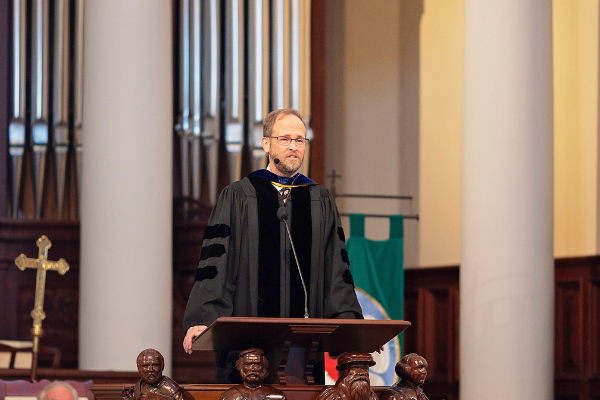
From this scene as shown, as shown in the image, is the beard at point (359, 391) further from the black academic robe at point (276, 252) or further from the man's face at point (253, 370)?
the black academic robe at point (276, 252)

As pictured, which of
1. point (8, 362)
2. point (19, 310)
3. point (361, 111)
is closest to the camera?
point (8, 362)

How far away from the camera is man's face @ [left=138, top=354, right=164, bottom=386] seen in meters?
3.24

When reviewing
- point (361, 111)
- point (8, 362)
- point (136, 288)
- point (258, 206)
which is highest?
point (361, 111)

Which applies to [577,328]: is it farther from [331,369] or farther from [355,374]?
[355,374]

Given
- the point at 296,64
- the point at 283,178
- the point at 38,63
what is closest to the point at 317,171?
the point at 296,64

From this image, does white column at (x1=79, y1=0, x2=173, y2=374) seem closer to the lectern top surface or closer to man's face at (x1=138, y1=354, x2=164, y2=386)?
the lectern top surface

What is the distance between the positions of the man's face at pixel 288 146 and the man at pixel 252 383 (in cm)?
101

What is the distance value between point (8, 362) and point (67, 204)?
1.85 meters

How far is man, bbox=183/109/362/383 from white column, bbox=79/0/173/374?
3024mm

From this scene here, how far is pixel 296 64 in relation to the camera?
27.4 feet

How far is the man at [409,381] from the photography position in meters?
3.38

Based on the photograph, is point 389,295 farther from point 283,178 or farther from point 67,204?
point 283,178

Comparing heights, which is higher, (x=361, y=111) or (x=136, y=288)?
(x=361, y=111)

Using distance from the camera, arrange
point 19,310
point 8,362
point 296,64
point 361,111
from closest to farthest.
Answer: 1. point 8,362
2. point 19,310
3. point 296,64
4. point 361,111
